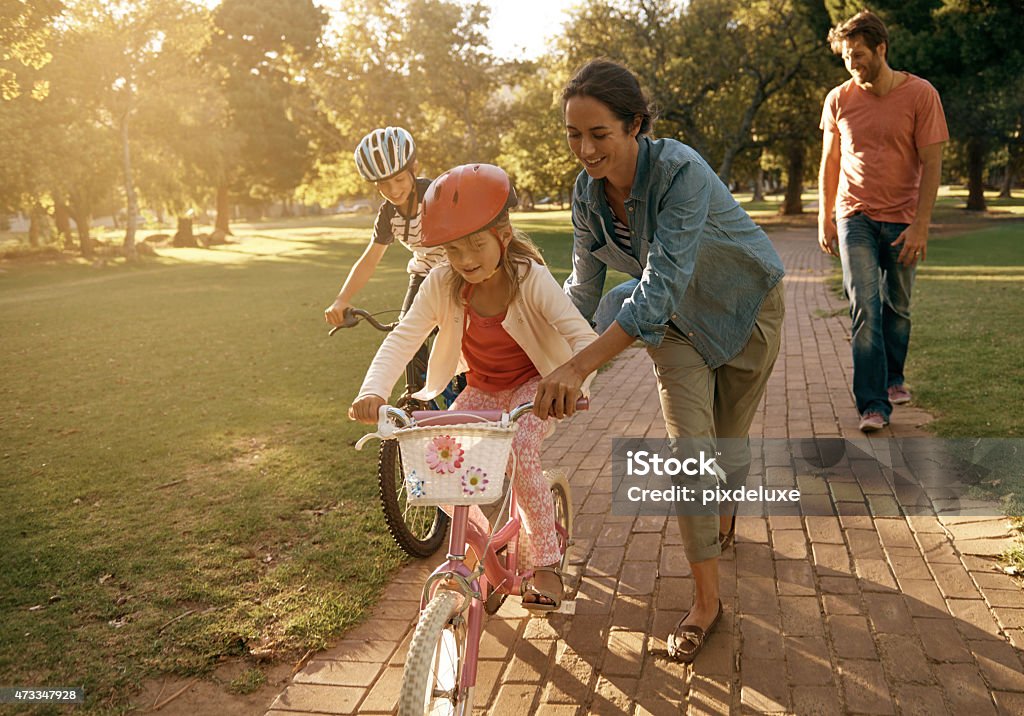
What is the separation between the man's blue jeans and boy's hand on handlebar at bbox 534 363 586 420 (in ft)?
11.3

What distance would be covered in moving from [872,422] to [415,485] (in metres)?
4.05

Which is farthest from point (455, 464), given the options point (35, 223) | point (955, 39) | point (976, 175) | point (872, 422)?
point (35, 223)

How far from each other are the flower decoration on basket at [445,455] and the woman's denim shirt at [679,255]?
733 millimetres

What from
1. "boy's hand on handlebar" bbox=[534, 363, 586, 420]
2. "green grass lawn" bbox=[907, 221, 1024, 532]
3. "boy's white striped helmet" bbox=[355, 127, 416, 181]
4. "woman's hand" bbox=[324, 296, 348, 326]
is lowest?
"green grass lawn" bbox=[907, 221, 1024, 532]

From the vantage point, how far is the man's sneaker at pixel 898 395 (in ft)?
20.2

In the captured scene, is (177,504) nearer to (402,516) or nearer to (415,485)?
(402,516)

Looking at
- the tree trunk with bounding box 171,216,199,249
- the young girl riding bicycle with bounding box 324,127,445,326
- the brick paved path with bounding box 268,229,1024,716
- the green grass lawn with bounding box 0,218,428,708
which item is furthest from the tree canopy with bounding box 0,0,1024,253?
the brick paved path with bounding box 268,229,1024,716

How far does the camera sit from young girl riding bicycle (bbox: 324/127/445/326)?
13.8ft

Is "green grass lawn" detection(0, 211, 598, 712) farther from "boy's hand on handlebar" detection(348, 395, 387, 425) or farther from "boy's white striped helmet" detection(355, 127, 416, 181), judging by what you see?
"boy's white striped helmet" detection(355, 127, 416, 181)

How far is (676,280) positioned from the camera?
278cm

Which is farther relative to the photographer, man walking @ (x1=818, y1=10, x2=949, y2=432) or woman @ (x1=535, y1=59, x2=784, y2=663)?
man walking @ (x1=818, y1=10, x2=949, y2=432)

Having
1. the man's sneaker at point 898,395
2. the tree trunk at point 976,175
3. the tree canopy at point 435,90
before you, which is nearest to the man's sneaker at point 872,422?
the man's sneaker at point 898,395

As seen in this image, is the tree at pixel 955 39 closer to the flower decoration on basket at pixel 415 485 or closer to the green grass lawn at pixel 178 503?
the green grass lawn at pixel 178 503

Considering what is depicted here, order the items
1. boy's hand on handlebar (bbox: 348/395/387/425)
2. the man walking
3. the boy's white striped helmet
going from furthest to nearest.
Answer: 1. the man walking
2. the boy's white striped helmet
3. boy's hand on handlebar (bbox: 348/395/387/425)
